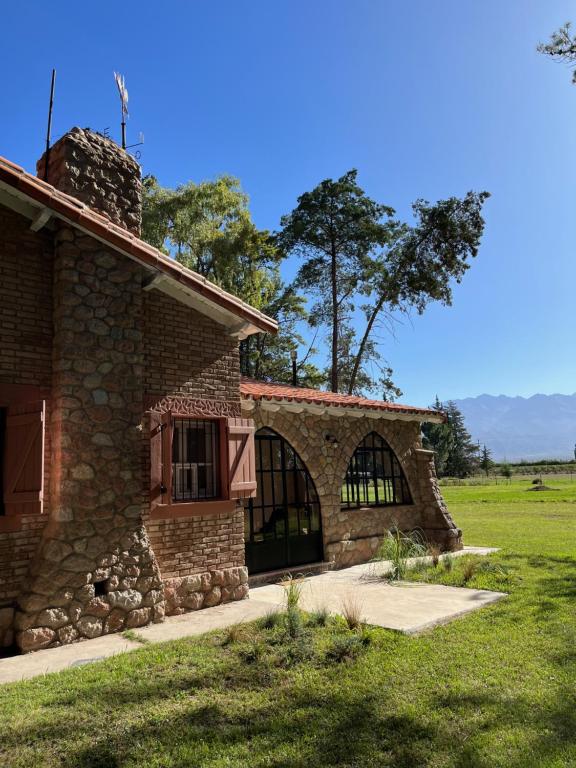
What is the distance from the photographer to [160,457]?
7.11m

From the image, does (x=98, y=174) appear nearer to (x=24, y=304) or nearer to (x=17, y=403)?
(x=24, y=304)

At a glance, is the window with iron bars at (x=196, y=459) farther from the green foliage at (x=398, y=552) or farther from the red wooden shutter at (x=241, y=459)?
the green foliage at (x=398, y=552)

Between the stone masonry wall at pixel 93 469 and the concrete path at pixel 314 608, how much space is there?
1.09 feet

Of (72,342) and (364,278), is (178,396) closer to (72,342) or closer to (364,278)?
(72,342)

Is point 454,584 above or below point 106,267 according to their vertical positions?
below

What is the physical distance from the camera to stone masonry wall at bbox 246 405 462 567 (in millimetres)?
10344

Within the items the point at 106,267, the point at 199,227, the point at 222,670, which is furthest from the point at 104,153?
the point at 199,227

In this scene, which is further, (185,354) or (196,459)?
(196,459)

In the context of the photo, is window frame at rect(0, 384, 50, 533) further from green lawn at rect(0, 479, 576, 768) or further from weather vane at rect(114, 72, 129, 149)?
weather vane at rect(114, 72, 129, 149)

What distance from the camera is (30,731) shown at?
390cm

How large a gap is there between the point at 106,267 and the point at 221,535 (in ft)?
13.1

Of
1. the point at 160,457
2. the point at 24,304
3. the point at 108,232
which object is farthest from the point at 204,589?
the point at 108,232

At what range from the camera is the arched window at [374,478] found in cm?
1154

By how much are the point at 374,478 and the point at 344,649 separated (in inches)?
273
